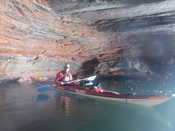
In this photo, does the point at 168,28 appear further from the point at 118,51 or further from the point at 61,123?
the point at 61,123

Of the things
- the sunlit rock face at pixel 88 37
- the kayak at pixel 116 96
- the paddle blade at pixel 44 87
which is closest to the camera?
the kayak at pixel 116 96

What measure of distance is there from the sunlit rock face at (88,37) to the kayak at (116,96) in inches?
242

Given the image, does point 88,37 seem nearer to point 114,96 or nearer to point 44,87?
point 44,87

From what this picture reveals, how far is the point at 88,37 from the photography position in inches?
869

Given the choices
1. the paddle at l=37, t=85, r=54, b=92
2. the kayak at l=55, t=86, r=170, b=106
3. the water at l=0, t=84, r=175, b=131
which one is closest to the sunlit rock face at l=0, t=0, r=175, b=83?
the paddle at l=37, t=85, r=54, b=92

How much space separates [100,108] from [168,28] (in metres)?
13.9

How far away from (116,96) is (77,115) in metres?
2.44

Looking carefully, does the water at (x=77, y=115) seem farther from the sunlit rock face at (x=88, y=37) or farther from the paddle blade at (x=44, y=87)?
the sunlit rock face at (x=88, y=37)

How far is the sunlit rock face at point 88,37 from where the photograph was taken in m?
16.7

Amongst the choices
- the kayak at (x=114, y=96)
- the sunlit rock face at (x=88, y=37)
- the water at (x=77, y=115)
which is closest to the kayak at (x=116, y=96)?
the kayak at (x=114, y=96)

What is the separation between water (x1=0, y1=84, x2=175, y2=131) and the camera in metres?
8.46

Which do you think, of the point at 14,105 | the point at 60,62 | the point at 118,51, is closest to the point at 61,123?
the point at 14,105

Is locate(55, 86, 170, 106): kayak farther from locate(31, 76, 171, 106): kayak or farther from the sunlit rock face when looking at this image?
the sunlit rock face

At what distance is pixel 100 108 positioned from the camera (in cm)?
1092
